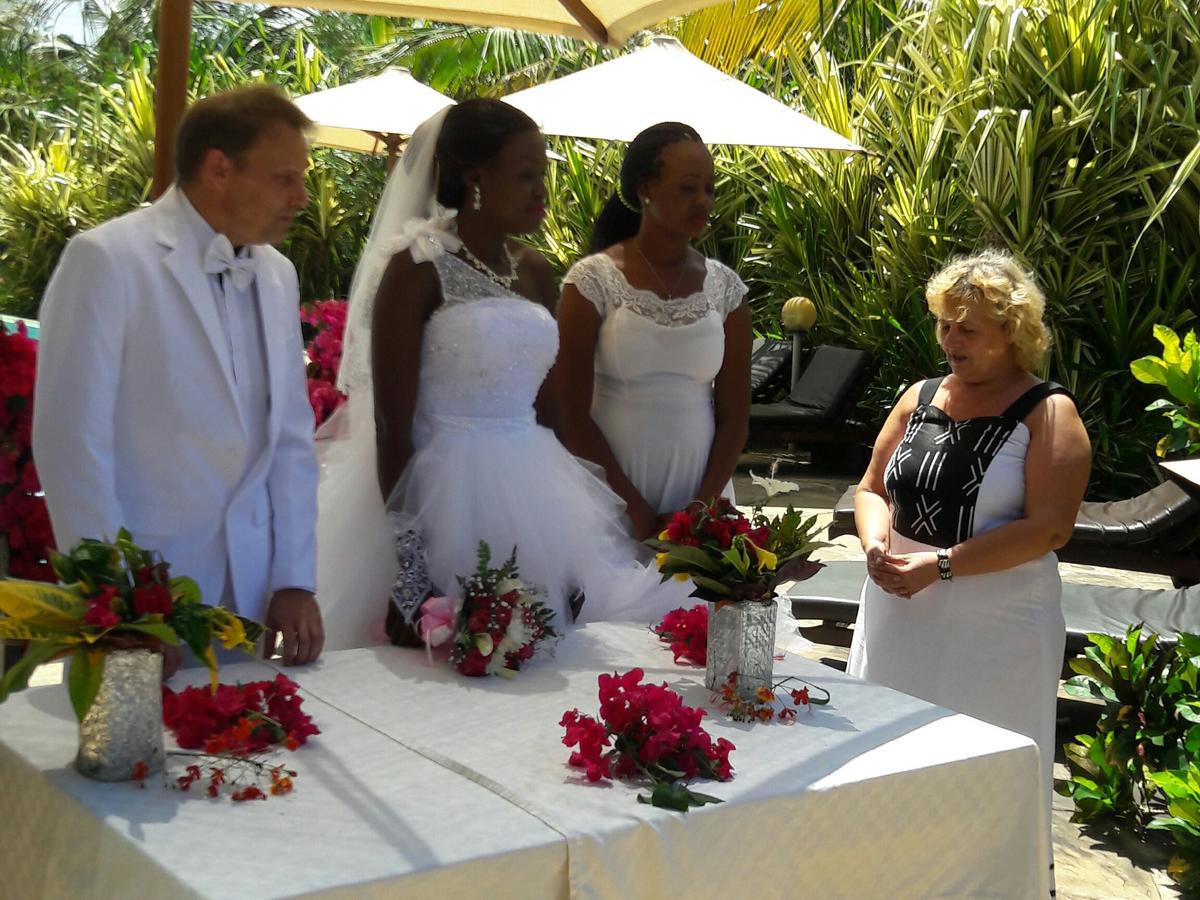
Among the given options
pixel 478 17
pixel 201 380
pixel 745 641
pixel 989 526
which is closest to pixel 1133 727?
pixel 989 526

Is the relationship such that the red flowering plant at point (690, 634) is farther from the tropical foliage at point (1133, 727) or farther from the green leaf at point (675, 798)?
the tropical foliage at point (1133, 727)

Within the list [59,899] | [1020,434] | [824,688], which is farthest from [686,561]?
[1020,434]

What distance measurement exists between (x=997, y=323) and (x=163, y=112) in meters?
2.00

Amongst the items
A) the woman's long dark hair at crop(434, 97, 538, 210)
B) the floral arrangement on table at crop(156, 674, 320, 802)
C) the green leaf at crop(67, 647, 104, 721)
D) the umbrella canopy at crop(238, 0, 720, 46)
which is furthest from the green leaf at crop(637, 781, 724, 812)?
the umbrella canopy at crop(238, 0, 720, 46)

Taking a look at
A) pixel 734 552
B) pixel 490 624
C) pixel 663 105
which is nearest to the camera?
pixel 734 552

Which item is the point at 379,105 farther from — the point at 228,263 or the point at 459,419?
the point at 228,263

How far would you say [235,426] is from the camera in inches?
94.9

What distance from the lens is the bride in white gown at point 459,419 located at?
2.78m

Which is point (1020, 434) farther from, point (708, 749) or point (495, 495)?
point (708, 749)

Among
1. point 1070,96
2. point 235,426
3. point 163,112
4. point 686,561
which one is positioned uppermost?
point 1070,96

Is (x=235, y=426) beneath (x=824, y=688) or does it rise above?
above

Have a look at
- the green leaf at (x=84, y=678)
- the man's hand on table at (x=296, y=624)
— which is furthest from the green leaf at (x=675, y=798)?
the man's hand on table at (x=296, y=624)

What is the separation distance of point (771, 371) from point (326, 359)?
24.3ft

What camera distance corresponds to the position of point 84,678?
1678mm
